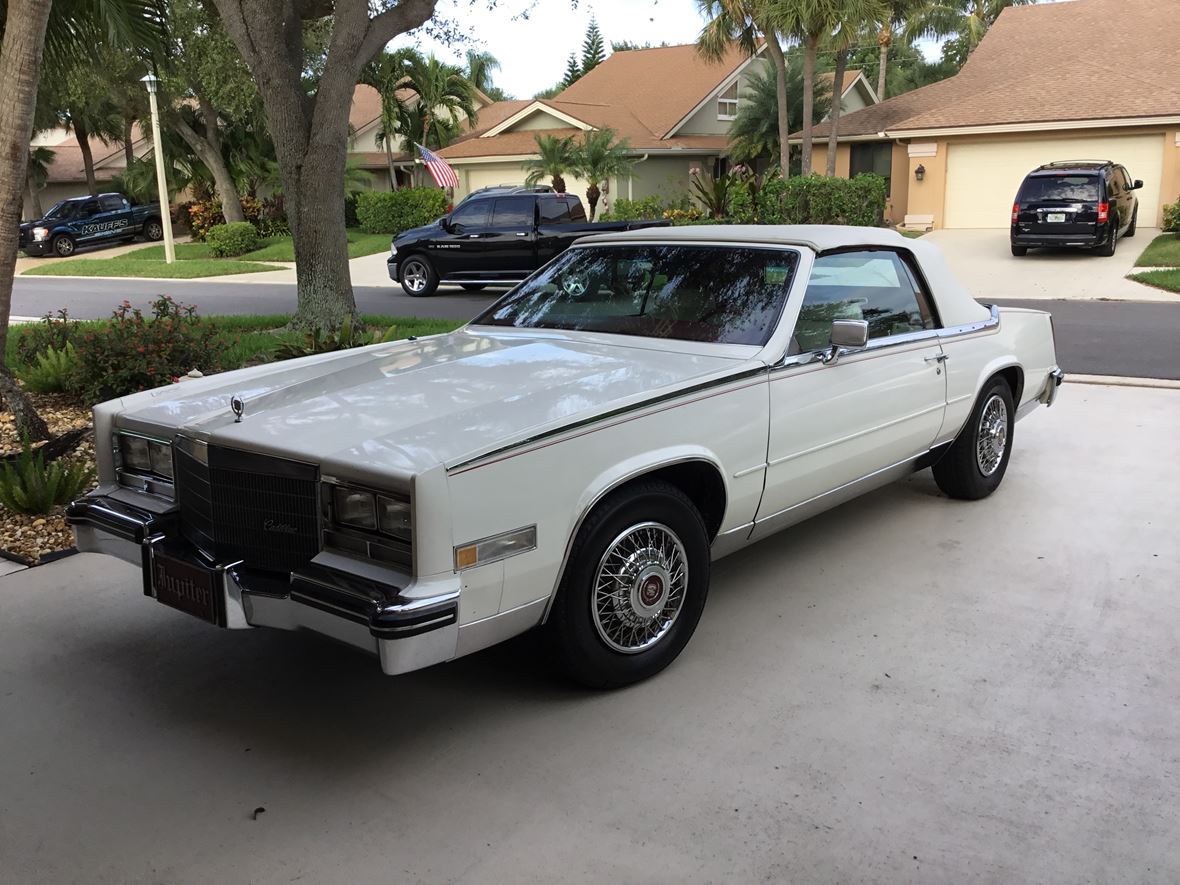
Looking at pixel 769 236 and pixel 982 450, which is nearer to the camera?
pixel 769 236

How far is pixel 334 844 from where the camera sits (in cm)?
309

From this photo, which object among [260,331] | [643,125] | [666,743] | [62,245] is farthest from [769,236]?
[62,245]

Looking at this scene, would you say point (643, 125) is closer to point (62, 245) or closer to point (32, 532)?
point (62, 245)

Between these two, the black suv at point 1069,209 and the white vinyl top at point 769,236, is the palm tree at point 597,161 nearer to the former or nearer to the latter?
the black suv at point 1069,209

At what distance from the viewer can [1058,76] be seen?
2767 centimetres

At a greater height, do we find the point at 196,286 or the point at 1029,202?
the point at 1029,202

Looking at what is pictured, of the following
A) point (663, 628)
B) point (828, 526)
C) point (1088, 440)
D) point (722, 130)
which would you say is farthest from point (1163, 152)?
point (663, 628)

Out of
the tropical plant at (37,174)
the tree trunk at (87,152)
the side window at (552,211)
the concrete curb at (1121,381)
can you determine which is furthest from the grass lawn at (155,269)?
the concrete curb at (1121,381)

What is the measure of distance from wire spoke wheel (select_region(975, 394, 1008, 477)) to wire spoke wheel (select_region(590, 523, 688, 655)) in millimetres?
2738

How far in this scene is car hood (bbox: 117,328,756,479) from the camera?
3.41 meters

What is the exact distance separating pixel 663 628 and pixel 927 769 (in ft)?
3.53

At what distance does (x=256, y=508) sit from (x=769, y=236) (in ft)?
8.89

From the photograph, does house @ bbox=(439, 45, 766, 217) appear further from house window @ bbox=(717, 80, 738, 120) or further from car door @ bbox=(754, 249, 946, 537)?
car door @ bbox=(754, 249, 946, 537)

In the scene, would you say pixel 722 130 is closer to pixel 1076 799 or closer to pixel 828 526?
pixel 828 526
